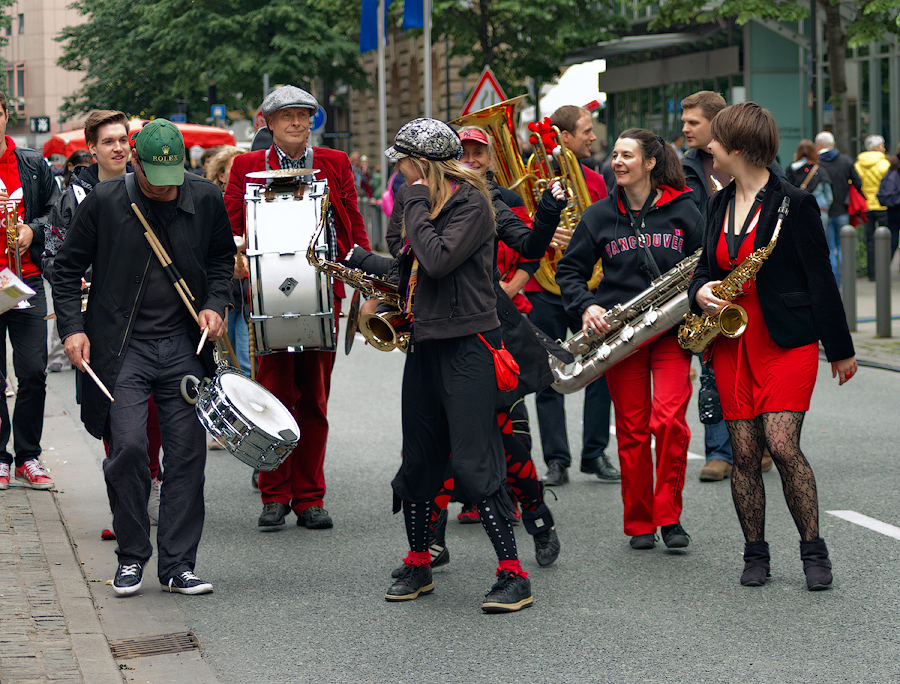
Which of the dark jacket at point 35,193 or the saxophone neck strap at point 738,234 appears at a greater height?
the dark jacket at point 35,193

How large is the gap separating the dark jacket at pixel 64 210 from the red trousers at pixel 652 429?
2.78 metres

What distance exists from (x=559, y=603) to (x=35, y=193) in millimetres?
3972

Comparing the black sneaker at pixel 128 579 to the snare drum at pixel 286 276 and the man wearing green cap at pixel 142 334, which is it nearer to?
the man wearing green cap at pixel 142 334

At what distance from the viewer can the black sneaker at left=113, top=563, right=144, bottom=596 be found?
17.9 ft

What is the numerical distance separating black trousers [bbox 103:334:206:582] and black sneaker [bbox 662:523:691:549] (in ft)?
7.15

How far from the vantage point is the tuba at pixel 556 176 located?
7005mm

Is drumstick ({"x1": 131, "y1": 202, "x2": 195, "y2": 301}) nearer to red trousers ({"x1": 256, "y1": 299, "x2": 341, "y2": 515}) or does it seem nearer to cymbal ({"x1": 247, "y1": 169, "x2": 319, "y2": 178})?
cymbal ({"x1": 247, "y1": 169, "x2": 319, "y2": 178})

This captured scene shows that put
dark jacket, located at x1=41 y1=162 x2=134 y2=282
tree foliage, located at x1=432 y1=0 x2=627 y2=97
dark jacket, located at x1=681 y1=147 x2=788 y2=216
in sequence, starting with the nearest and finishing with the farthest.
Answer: dark jacket, located at x1=41 y1=162 x2=134 y2=282, dark jacket, located at x1=681 y1=147 x2=788 y2=216, tree foliage, located at x1=432 y1=0 x2=627 y2=97

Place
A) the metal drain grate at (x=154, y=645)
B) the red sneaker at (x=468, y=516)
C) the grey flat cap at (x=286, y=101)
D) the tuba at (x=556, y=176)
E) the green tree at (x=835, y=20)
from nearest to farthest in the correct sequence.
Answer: the metal drain grate at (x=154, y=645) < the grey flat cap at (x=286, y=101) < the red sneaker at (x=468, y=516) < the tuba at (x=556, y=176) < the green tree at (x=835, y=20)

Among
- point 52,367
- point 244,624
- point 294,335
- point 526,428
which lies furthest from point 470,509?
point 52,367

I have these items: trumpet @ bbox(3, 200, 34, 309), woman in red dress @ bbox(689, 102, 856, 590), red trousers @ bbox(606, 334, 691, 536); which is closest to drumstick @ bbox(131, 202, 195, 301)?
trumpet @ bbox(3, 200, 34, 309)

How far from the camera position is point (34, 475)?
→ 742 centimetres

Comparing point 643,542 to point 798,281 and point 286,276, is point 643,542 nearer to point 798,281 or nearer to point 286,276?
point 798,281

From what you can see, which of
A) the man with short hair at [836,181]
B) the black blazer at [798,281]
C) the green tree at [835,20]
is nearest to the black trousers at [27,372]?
the black blazer at [798,281]
